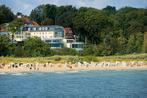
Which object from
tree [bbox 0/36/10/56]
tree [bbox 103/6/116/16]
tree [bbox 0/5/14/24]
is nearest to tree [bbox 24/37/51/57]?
tree [bbox 0/36/10/56]

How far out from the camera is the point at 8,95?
79.3ft

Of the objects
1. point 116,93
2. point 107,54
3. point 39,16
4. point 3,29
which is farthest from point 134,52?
point 116,93

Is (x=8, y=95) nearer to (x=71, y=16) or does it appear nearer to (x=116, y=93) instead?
(x=116, y=93)

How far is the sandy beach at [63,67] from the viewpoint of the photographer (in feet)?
142

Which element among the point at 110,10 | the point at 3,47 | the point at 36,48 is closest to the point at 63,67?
the point at 3,47

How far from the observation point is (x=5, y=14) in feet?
319

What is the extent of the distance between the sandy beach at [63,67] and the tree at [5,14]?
50267mm

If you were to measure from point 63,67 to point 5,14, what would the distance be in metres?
53.7

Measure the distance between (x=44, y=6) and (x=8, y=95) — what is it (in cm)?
8104

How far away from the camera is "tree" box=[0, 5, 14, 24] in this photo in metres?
96.6

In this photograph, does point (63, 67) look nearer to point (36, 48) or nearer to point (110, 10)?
point (36, 48)

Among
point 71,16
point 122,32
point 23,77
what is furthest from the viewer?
point 71,16

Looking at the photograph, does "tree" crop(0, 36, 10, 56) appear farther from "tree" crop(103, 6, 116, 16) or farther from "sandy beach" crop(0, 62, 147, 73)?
"tree" crop(103, 6, 116, 16)

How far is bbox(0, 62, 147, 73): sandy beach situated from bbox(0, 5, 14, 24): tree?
50.3 meters
